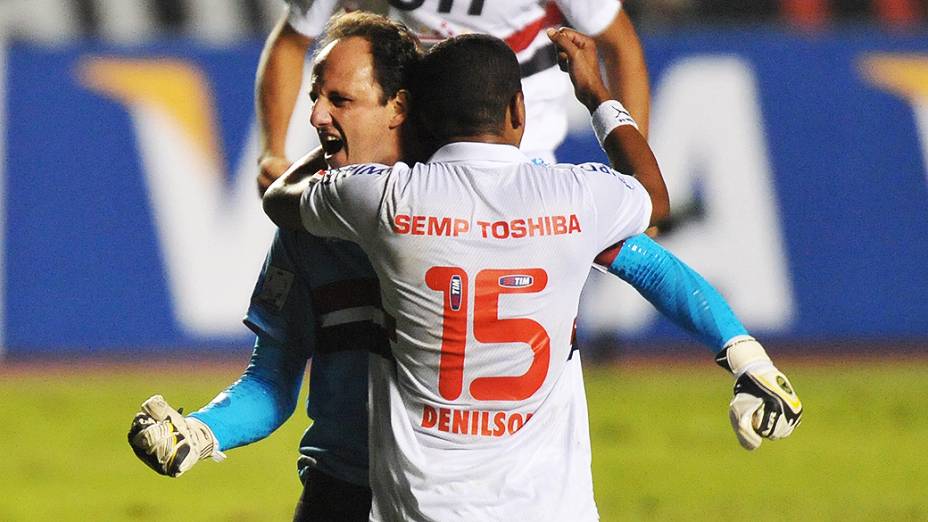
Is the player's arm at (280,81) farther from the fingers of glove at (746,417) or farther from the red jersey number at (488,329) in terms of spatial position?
the fingers of glove at (746,417)

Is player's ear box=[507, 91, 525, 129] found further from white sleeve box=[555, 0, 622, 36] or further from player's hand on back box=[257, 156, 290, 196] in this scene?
white sleeve box=[555, 0, 622, 36]

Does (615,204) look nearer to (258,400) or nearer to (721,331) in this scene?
(721,331)

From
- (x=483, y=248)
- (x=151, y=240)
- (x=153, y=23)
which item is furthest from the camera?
(x=153, y=23)

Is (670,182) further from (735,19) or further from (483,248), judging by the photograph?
(483,248)

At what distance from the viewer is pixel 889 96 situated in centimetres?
1028

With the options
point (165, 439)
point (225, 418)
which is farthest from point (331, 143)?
point (165, 439)

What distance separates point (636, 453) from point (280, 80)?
13.3 ft

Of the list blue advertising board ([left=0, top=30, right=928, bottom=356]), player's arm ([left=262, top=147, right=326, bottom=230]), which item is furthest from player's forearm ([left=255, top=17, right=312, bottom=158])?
blue advertising board ([left=0, top=30, right=928, bottom=356])

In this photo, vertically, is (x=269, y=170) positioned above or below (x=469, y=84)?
below

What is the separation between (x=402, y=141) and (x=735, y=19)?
7.87 metres

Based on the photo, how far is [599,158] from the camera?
32.2 feet

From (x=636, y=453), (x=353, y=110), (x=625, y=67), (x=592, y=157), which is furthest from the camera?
(x=592, y=157)

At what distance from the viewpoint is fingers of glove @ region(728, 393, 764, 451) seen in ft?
9.45

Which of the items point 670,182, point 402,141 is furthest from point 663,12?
point 402,141
